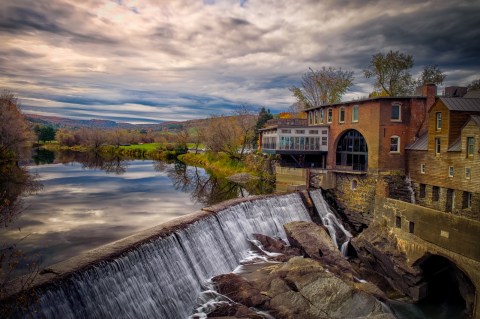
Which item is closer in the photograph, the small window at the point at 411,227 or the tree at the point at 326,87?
the small window at the point at 411,227

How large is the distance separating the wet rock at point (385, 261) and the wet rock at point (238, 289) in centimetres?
1029

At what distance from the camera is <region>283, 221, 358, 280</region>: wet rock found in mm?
21203

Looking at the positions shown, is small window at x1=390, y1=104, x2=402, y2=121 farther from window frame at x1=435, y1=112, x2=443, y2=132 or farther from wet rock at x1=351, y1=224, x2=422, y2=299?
wet rock at x1=351, y1=224, x2=422, y2=299

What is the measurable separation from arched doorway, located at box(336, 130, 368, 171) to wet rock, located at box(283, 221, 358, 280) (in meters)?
12.1

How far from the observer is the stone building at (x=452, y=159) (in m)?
23.0

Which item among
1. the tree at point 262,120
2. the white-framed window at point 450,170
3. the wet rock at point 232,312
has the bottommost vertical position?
the wet rock at point 232,312

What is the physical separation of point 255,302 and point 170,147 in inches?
3484

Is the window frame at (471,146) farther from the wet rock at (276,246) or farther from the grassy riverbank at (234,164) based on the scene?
the grassy riverbank at (234,164)

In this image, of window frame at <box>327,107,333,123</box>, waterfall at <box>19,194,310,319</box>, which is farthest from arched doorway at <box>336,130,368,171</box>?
waterfall at <box>19,194,310,319</box>

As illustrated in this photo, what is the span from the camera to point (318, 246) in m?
22.7

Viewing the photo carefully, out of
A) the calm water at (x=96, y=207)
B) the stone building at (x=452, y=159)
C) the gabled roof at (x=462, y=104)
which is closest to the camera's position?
the calm water at (x=96, y=207)

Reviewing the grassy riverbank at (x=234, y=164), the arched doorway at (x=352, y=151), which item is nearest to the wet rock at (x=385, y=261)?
the arched doorway at (x=352, y=151)

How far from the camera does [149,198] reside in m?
37.6

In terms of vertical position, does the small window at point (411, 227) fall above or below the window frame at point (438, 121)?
below
